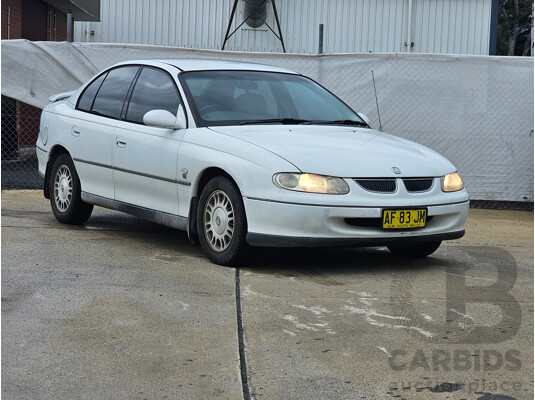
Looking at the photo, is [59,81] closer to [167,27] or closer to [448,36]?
[167,27]

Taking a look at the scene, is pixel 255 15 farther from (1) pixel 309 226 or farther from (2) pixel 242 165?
(1) pixel 309 226

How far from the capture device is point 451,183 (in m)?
7.04

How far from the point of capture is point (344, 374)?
428 centimetres

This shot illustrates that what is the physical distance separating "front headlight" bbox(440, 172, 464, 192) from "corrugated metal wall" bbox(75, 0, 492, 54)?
15256 mm

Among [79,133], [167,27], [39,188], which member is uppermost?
[167,27]

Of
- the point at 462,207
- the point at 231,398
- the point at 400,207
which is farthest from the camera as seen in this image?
the point at 462,207

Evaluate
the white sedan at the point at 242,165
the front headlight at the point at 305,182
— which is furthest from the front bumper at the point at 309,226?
the front headlight at the point at 305,182

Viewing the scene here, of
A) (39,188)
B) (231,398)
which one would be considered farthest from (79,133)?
(231,398)

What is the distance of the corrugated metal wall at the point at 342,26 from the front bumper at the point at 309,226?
52.3 ft

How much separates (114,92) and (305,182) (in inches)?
101

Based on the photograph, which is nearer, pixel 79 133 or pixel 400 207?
pixel 400 207

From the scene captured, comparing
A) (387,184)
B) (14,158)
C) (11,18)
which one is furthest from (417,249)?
(11,18)

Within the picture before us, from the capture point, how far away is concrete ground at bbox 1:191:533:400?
4129mm

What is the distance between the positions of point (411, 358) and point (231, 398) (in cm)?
103
